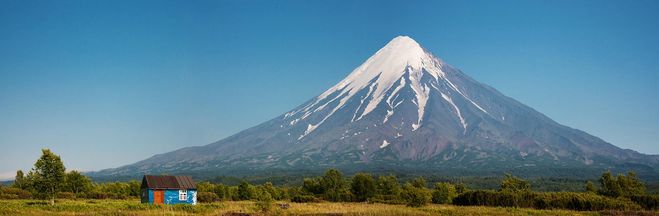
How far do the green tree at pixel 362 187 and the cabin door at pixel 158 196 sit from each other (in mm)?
20087

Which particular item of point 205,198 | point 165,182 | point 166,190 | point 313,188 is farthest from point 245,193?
point 166,190

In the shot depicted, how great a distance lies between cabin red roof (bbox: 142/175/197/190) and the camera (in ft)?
184

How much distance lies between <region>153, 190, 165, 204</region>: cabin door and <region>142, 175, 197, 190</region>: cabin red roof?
43 cm

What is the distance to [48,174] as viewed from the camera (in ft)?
171

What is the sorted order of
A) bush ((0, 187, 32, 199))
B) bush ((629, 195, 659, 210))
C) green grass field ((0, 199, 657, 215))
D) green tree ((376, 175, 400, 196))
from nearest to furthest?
green grass field ((0, 199, 657, 215))
bush ((629, 195, 659, 210))
bush ((0, 187, 32, 199))
green tree ((376, 175, 400, 196))

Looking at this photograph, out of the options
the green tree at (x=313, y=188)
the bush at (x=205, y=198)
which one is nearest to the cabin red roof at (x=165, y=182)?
the bush at (x=205, y=198)

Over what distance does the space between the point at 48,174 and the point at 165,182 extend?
975 centimetres

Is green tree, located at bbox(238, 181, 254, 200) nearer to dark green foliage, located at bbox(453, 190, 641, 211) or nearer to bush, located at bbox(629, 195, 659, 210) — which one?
dark green foliage, located at bbox(453, 190, 641, 211)

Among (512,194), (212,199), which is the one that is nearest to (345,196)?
(212,199)

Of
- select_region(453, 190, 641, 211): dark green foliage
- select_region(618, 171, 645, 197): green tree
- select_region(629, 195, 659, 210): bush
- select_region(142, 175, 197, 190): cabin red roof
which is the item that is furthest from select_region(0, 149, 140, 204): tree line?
select_region(618, 171, 645, 197): green tree

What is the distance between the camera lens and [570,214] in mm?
33781

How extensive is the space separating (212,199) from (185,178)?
784 cm

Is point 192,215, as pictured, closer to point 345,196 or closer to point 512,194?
point 512,194

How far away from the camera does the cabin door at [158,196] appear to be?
2197 inches
